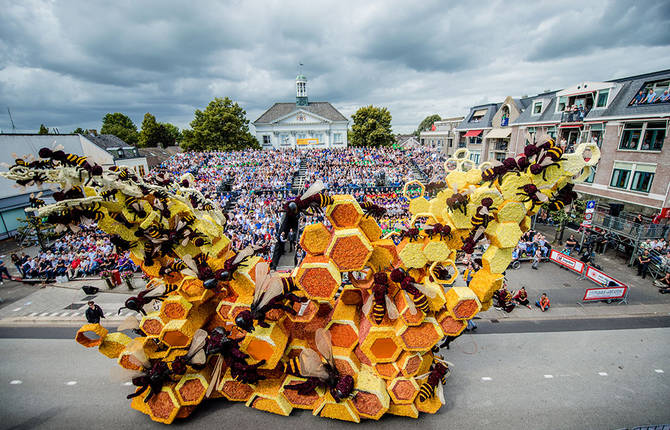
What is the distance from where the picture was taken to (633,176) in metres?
16.0

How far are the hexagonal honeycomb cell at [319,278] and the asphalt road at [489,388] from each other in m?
3.14

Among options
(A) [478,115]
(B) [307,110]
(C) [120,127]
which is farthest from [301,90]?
(C) [120,127]

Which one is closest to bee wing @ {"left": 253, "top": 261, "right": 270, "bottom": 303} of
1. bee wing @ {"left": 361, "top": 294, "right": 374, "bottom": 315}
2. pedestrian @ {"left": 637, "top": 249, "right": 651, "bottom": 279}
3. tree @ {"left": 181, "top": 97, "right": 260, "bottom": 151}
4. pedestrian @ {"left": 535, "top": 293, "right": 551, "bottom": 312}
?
bee wing @ {"left": 361, "top": 294, "right": 374, "bottom": 315}

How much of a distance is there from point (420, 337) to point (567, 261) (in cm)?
1256

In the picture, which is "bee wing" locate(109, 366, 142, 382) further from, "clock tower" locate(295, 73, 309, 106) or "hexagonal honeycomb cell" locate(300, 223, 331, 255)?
"clock tower" locate(295, 73, 309, 106)

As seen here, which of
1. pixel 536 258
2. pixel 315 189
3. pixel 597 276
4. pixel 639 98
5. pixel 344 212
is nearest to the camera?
pixel 315 189

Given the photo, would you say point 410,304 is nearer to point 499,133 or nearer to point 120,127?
point 499,133

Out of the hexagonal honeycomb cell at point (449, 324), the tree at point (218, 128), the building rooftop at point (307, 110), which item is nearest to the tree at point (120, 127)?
the tree at point (218, 128)

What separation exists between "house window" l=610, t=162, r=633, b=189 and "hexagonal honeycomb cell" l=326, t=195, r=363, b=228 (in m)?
20.1

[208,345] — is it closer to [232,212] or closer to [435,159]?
[232,212]

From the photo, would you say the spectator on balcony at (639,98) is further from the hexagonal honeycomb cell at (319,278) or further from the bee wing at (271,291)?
the bee wing at (271,291)

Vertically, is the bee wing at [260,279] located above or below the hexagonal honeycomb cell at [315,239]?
below

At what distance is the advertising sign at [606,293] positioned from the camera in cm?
1076

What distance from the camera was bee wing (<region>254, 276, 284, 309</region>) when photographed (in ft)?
16.6
